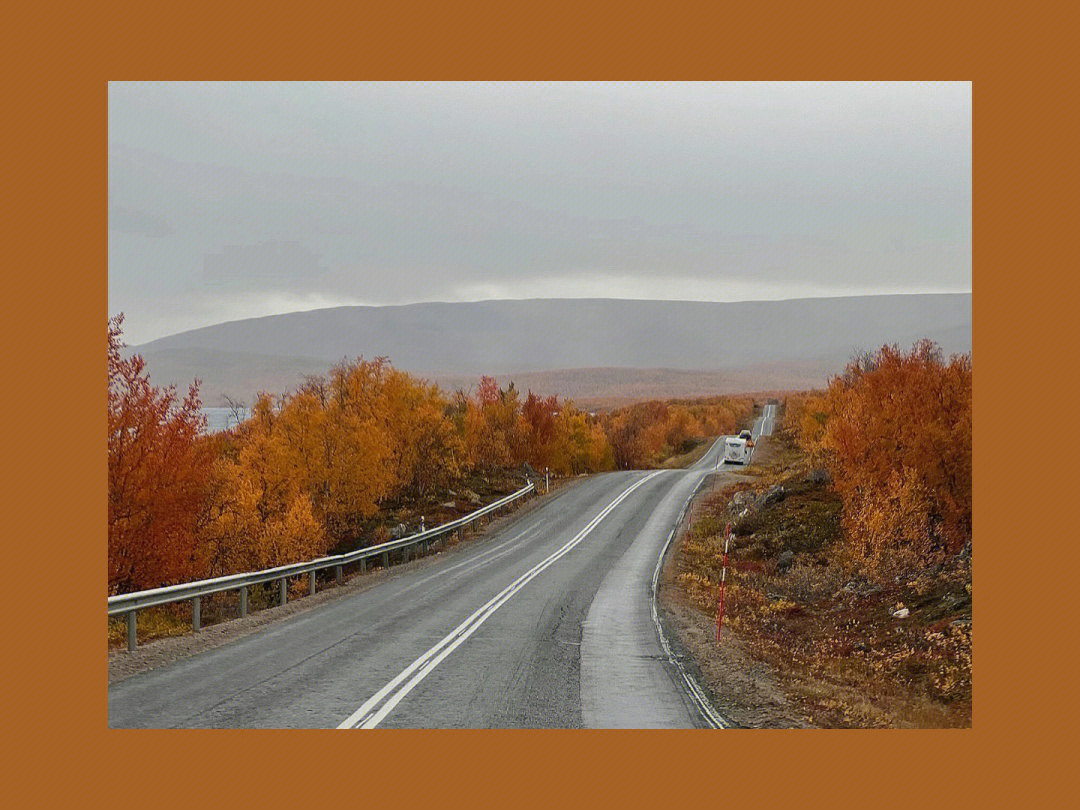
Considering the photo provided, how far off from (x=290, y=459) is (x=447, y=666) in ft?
96.0

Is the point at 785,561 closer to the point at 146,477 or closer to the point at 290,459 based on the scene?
the point at 146,477

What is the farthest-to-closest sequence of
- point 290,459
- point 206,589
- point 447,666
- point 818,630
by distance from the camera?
point 290,459 → point 818,630 → point 206,589 → point 447,666

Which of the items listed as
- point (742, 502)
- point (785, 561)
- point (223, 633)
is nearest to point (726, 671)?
point (223, 633)

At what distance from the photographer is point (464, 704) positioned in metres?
9.62

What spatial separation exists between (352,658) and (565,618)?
5689mm

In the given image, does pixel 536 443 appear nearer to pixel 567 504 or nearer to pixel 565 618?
pixel 567 504

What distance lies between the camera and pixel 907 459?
26.0m

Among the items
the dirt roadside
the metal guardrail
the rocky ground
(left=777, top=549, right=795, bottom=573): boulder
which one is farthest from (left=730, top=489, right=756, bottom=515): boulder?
the dirt roadside

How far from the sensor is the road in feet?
30.1

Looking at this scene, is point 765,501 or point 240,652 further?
point 765,501

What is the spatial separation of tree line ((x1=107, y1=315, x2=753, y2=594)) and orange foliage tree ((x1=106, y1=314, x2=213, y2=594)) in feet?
0.12

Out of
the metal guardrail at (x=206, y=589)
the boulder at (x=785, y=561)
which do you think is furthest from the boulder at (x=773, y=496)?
the metal guardrail at (x=206, y=589)

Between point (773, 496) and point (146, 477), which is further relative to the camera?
point (773, 496)

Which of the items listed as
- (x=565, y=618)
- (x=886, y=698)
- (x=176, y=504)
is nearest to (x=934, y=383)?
(x=565, y=618)
